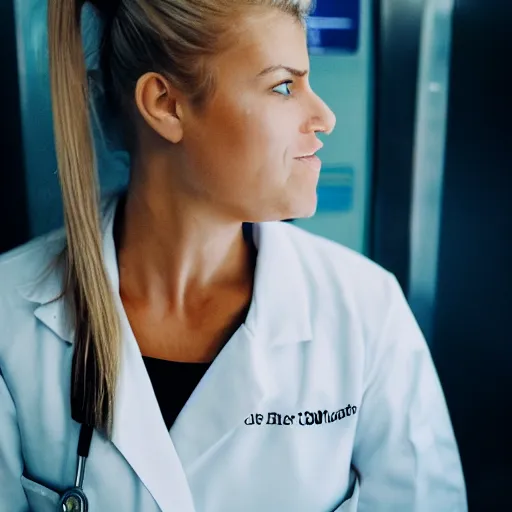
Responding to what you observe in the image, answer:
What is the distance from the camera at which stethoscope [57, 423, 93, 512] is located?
88 centimetres

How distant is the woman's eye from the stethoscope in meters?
0.51

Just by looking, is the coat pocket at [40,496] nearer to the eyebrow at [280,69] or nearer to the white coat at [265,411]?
the white coat at [265,411]

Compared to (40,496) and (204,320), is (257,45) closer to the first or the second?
(204,320)

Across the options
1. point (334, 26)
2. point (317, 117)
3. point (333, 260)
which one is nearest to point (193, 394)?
point (333, 260)

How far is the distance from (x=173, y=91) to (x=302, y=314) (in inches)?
14.1

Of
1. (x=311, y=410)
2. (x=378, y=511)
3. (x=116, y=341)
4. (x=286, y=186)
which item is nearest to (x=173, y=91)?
(x=286, y=186)

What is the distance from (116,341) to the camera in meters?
0.92

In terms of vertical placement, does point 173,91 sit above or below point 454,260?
above

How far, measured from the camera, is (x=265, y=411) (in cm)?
92

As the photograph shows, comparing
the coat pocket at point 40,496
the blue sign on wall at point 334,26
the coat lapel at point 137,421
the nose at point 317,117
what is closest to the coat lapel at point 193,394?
the coat lapel at point 137,421

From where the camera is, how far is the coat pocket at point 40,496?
3.03 ft

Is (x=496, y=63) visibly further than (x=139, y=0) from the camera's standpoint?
Yes

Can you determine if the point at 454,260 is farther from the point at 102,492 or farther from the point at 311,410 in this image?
the point at 102,492

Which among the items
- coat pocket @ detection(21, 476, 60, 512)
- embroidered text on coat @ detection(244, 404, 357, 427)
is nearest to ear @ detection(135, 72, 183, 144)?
embroidered text on coat @ detection(244, 404, 357, 427)
